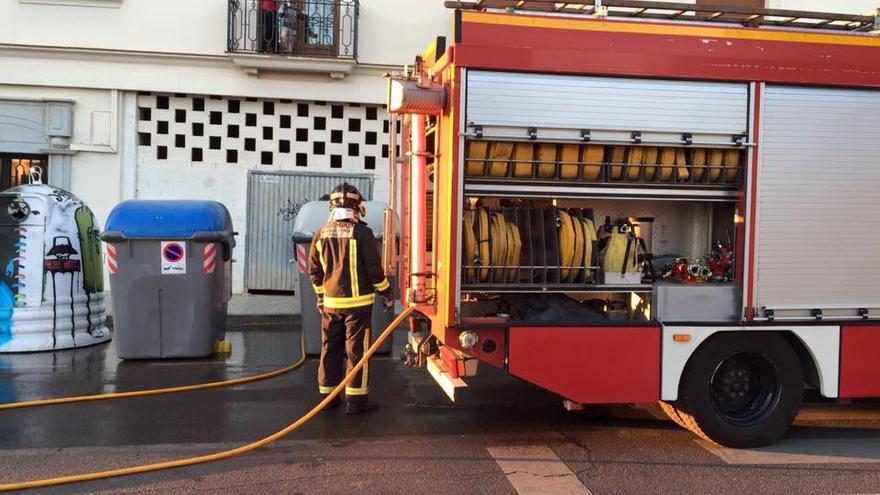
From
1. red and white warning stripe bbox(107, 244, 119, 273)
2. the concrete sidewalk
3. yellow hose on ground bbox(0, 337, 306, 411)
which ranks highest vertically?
red and white warning stripe bbox(107, 244, 119, 273)

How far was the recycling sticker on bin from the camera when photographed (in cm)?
802

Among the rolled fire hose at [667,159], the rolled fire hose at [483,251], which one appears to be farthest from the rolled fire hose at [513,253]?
the rolled fire hose at [667,159]

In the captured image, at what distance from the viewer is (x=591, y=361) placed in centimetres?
505

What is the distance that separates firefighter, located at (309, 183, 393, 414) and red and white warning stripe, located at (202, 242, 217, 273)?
2430 mm

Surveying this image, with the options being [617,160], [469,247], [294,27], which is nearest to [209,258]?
[469,247]

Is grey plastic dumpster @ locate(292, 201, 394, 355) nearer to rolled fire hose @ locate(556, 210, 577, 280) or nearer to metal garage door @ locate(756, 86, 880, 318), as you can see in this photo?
rolled fire hose @ locate(556, 210, 577, 280)

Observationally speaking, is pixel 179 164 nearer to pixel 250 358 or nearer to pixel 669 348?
pixel 250 358

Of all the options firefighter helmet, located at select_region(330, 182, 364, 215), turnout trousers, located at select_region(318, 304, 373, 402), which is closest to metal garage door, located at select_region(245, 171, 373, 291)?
firefighter helmet, located at select_region(330, 182, 364, 215)

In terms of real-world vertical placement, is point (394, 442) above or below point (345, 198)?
below

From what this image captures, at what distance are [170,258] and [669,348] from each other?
5.35 meters

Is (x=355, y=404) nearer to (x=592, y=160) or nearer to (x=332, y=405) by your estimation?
(x=332, y=405)

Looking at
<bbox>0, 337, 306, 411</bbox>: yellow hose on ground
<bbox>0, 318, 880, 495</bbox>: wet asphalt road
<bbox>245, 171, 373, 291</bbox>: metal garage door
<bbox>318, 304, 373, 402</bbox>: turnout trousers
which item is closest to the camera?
<bbox>0, 318, 880, 495</bbox>: wet asphalt road

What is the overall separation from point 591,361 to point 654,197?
1.26 meters

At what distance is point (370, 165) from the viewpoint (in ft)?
42.6
